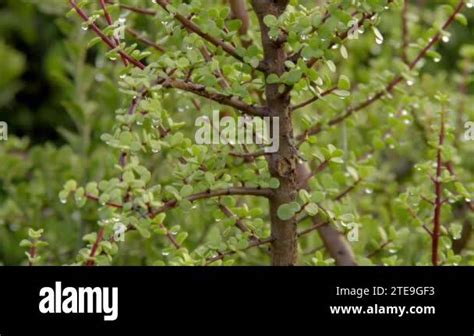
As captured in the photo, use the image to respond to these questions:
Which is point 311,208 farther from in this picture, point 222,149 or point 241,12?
point 241,12

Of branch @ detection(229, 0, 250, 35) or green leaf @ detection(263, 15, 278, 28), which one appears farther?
branch @ detection(229, 0, 250, 35)

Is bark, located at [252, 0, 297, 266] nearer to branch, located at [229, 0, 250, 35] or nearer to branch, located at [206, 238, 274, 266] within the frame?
branch, located at [206, 238, 274, 266]

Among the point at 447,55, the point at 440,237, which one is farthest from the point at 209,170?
the point at 447,55

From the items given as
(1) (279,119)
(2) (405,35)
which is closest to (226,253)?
(1) (279,119)

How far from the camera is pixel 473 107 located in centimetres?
218

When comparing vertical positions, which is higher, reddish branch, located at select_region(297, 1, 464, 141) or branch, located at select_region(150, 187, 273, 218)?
reddish branch, located at select_region(297, 1, 464, 141)

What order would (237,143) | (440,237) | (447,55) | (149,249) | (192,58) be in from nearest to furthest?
(192,58), (237,143), (440,237), (149,249), (447,55)

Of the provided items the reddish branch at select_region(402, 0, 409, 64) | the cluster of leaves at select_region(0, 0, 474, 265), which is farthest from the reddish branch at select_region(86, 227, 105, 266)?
the reddish branch at select_region(402, 0, 409, 64)

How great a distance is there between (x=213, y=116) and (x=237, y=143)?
7 centimetres
